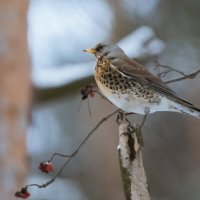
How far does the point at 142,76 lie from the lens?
215 centimetres

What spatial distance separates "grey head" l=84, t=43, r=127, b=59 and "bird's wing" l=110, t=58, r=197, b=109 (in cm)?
3

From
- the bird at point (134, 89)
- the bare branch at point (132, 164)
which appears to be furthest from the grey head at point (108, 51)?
the bare branch at point (132, 164)

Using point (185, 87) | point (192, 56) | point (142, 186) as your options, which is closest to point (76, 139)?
point (185, 87)

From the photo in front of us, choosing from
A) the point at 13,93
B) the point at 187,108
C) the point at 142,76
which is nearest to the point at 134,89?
the point at 142,76

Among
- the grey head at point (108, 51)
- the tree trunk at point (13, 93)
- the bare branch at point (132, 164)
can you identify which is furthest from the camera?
the tree trunk at point (13, 93)

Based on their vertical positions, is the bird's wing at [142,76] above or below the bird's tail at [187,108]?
above

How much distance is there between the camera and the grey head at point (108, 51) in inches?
88.9

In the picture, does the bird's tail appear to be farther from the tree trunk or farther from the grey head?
the tree trunk

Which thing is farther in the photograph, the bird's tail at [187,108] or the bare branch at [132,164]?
the bird's tail at [187,108]

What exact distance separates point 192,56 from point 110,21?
0.92 meters

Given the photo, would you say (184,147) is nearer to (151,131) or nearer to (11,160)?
(151,131)

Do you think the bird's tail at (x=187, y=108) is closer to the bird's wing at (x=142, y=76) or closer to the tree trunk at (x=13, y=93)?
the bird's wing at (x=142, y=76)

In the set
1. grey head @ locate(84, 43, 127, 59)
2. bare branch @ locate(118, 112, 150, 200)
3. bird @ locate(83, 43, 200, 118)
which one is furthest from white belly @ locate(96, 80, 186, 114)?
bare branch @ locate(118, 112, 150, 200)

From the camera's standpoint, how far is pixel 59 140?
544 cm
